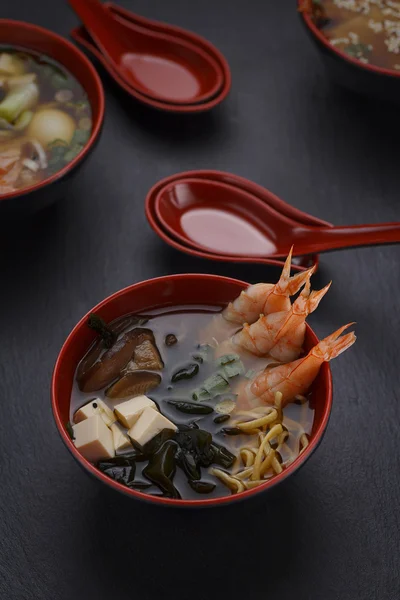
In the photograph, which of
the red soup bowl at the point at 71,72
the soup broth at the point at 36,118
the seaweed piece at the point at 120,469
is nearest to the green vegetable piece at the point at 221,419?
the seaweed piece at the point at 120,469

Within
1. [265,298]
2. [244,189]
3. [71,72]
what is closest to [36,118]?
[71,72]

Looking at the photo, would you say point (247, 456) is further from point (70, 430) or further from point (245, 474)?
point (70, 430)

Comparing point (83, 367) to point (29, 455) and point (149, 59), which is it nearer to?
point (29, 455)

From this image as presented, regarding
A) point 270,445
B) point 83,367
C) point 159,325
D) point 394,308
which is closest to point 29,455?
point 83,367

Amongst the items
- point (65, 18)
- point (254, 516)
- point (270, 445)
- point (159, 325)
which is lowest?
point (254, 516)

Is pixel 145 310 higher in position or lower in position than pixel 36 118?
lower

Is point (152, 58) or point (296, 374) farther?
point (152, 58)
